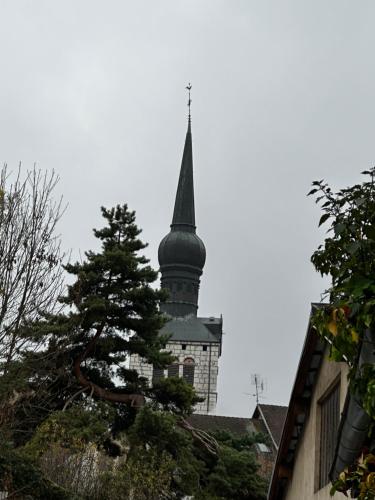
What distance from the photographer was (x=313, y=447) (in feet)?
37.6

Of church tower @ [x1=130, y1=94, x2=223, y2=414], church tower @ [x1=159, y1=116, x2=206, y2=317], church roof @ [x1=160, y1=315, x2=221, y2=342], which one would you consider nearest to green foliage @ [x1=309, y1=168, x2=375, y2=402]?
church tower @ [x1=159, y1=116, x2=206, y2=317]

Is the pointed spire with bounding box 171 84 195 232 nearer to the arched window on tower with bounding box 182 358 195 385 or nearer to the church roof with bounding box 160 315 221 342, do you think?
the church roof with bounding box 160 315 221 342

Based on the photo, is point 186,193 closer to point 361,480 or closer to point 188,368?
point 188,368

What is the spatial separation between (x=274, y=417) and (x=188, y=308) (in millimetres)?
25610

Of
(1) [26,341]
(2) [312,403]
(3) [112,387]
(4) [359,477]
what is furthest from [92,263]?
(4) [359,477]

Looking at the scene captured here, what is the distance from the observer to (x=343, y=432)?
26.5ft

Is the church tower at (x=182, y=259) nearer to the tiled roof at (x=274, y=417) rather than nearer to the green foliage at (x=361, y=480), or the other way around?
the tiled roof at (x=274, y=417)

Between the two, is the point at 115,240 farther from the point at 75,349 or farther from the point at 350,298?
the point at 350,298

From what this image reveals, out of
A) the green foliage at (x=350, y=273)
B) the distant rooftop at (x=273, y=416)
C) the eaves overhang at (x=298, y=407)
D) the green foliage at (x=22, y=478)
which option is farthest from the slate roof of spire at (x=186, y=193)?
the green foliage at (x=350, y=273)

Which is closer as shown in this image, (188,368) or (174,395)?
(174,395)

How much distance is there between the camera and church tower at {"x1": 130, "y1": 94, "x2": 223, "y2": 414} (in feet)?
267

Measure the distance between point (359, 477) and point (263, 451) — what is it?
133 feet

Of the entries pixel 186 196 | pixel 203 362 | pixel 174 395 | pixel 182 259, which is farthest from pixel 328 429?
pixel 186 196

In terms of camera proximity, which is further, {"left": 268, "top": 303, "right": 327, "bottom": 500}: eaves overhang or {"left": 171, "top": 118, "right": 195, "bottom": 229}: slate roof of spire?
{"left": 171, "top": 118, "right": 195, "bottom": 229}: slate roof of spire
